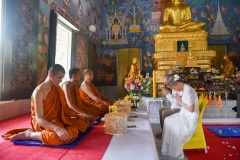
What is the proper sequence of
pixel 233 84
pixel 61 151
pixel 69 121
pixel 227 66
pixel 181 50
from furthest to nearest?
pixel 227 66
pixel 181 50
pixel 233 84
pixel 69 121
pixel 61 151

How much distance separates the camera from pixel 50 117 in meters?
2.16

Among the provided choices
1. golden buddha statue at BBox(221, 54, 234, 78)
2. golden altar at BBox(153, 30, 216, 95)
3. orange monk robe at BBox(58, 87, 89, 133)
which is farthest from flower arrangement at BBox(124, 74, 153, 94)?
golden buddha statue at BBox(221, 54, 234, 78)

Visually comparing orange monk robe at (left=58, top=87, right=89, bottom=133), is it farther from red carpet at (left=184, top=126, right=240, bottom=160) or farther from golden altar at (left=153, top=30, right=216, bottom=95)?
golden altar at (left=153, top=30, right=216, bottom=95)

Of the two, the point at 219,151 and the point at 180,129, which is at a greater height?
the point at 180,129

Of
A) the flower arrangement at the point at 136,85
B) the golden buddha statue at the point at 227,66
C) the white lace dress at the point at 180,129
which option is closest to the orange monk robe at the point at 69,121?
the white lace dress at the point at 180,129

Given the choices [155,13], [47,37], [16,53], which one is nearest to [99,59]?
[155,13]

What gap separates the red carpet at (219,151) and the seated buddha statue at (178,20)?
18.2 feet

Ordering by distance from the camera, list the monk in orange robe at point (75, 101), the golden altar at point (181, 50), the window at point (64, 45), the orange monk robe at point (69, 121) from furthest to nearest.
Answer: the golden altar at point (181, 50)
the window at point (64, 45)
the monk in orange robe at point (75, 101)
the orange monk robe at point (69, 121)

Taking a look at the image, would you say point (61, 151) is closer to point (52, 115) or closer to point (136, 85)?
point (52, 115)

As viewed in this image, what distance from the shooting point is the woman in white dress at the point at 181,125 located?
3252 millimetres

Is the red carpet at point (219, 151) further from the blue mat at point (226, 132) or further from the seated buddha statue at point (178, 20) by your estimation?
the seated buddha statue at point (178, 20)

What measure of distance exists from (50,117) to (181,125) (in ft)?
6.90

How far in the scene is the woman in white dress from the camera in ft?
10.7

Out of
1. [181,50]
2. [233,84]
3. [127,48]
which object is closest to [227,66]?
[181,50]
